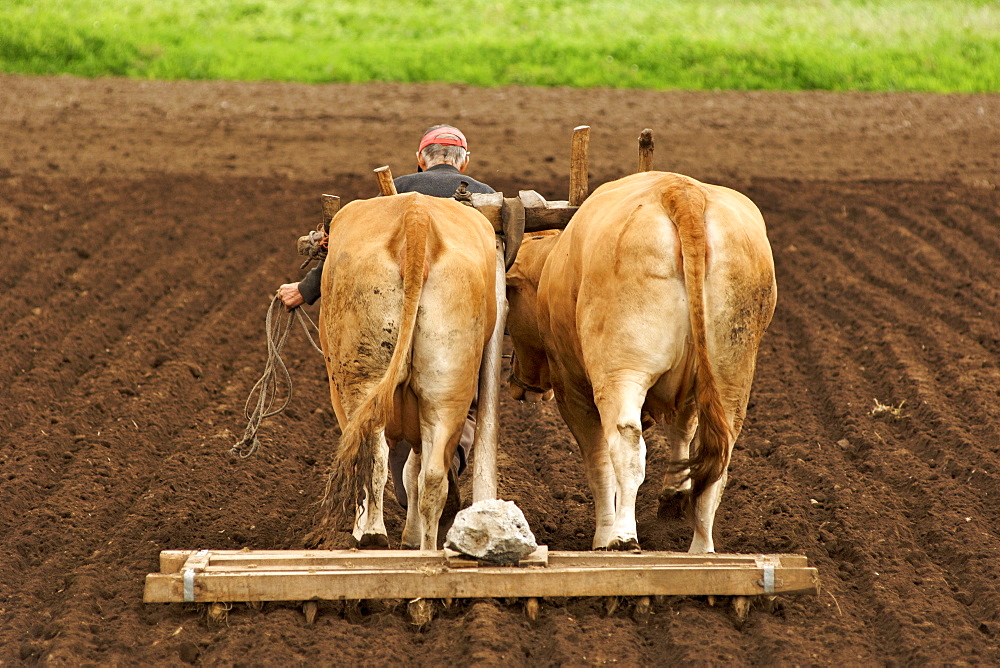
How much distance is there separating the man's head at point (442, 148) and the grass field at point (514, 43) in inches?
581

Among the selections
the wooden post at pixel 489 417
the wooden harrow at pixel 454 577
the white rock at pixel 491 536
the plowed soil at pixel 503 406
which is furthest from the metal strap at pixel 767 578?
the wooden post at pixel 489 417

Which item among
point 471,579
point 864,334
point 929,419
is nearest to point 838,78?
point 864,334

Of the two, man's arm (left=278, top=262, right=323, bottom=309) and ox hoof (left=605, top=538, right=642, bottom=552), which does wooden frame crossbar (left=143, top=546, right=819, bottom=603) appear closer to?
ox hoof (left=605, top=538, right=642, bottom=552)

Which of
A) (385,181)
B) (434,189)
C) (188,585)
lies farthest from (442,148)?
(188,585)

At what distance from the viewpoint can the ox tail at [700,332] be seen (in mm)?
4773

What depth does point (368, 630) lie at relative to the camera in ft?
14.9

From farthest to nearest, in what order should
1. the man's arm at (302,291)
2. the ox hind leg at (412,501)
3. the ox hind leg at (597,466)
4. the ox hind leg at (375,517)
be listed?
the man's arm at (302,291)
the ox hind leg at (597,466)
the ox hind leg at (412,501)
the ox hind leg at (375,517)

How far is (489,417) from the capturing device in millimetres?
5422

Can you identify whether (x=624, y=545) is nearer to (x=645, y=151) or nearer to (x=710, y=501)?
(x=710, y=501)

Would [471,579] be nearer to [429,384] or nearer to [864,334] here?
A: [429,384]

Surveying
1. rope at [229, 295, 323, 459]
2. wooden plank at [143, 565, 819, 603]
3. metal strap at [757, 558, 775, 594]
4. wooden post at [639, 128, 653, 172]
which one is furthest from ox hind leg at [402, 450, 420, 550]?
wooden post at [639, 128, 653, 172]

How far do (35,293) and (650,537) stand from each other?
20.8ft

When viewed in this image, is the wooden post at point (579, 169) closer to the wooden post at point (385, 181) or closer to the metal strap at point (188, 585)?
the wooden post at point (385, 181)

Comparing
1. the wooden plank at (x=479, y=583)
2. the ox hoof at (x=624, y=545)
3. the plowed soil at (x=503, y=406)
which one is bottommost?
the plowed soil at (x=503, y=406)
